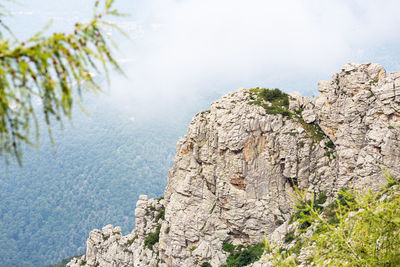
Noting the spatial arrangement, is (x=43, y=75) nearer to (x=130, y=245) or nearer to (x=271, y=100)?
(x=271, y=100)

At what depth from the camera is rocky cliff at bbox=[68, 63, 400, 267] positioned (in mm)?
34312

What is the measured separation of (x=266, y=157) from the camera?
42.3m

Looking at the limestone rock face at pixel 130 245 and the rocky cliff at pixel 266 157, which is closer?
the rocky cliff at pixel 266 157

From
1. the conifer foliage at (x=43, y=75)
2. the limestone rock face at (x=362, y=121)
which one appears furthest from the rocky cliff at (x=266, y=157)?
the conifer foliage at (x=43, y=75)

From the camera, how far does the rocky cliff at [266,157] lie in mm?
34312

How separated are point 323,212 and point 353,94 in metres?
12.9

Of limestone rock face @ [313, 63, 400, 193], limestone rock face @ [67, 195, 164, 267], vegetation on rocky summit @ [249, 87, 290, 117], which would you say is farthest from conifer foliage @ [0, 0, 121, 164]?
limestone rock face @ [67, 195, 164, 267]

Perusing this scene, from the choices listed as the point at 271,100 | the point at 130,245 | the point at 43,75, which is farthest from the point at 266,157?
the point at 43,75

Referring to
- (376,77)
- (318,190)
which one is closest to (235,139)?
(318,190)

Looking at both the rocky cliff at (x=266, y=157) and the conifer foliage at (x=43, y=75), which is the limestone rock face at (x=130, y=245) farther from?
the conifer foliage at (x=43, y=75)

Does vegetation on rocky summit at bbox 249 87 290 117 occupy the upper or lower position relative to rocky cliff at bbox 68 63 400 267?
upper

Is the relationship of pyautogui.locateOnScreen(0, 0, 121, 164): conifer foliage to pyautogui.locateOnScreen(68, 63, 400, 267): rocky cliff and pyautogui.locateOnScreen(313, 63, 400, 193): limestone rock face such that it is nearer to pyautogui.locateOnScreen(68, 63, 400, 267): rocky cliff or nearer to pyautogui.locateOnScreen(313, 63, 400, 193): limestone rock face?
pyautogui.locateOnScreen(313, 63, 400, 193): limestone rock face

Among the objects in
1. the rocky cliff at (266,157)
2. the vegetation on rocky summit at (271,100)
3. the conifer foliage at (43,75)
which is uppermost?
the conifer foliage at (43,75)

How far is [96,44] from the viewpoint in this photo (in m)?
4.95
